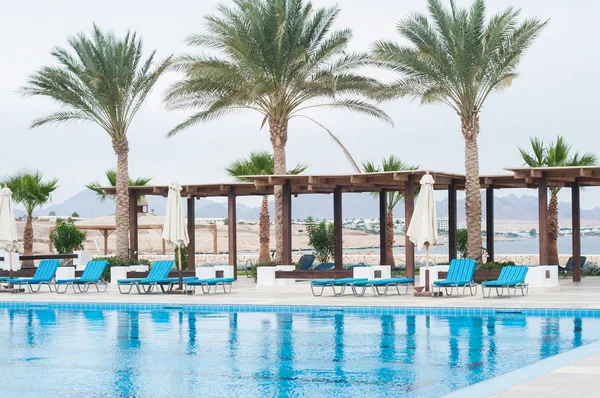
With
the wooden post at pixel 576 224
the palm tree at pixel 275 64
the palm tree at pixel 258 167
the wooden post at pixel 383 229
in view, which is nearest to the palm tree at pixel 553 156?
the wooden post at pixel 576 224

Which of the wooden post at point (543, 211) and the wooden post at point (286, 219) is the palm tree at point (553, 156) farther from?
the wooden post at point (286, 219)

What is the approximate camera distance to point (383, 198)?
28141 millimetres

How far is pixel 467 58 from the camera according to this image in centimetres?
2319

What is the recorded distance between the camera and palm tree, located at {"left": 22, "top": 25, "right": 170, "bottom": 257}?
91.6ft

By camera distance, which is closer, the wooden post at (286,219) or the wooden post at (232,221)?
the wooden post at (286,219)

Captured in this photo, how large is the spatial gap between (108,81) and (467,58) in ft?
36.3

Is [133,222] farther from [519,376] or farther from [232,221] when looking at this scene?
[519,376]

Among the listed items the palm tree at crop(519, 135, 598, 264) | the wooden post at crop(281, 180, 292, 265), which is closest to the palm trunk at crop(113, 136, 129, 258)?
the wooden post at crop(281, 180, 292, 265)

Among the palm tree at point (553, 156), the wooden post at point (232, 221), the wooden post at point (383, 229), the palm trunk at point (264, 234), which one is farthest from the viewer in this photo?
the palm trunk at point (264, 234)

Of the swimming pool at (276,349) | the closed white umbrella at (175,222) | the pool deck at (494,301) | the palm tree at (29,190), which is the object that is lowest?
the swimming pool at (276,349)

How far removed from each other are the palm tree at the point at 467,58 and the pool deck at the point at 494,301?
4.20m

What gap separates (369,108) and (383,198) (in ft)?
9.47

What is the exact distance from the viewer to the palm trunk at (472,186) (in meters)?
23.7

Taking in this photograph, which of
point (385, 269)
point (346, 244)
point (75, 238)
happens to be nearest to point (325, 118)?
point (385, 269)
